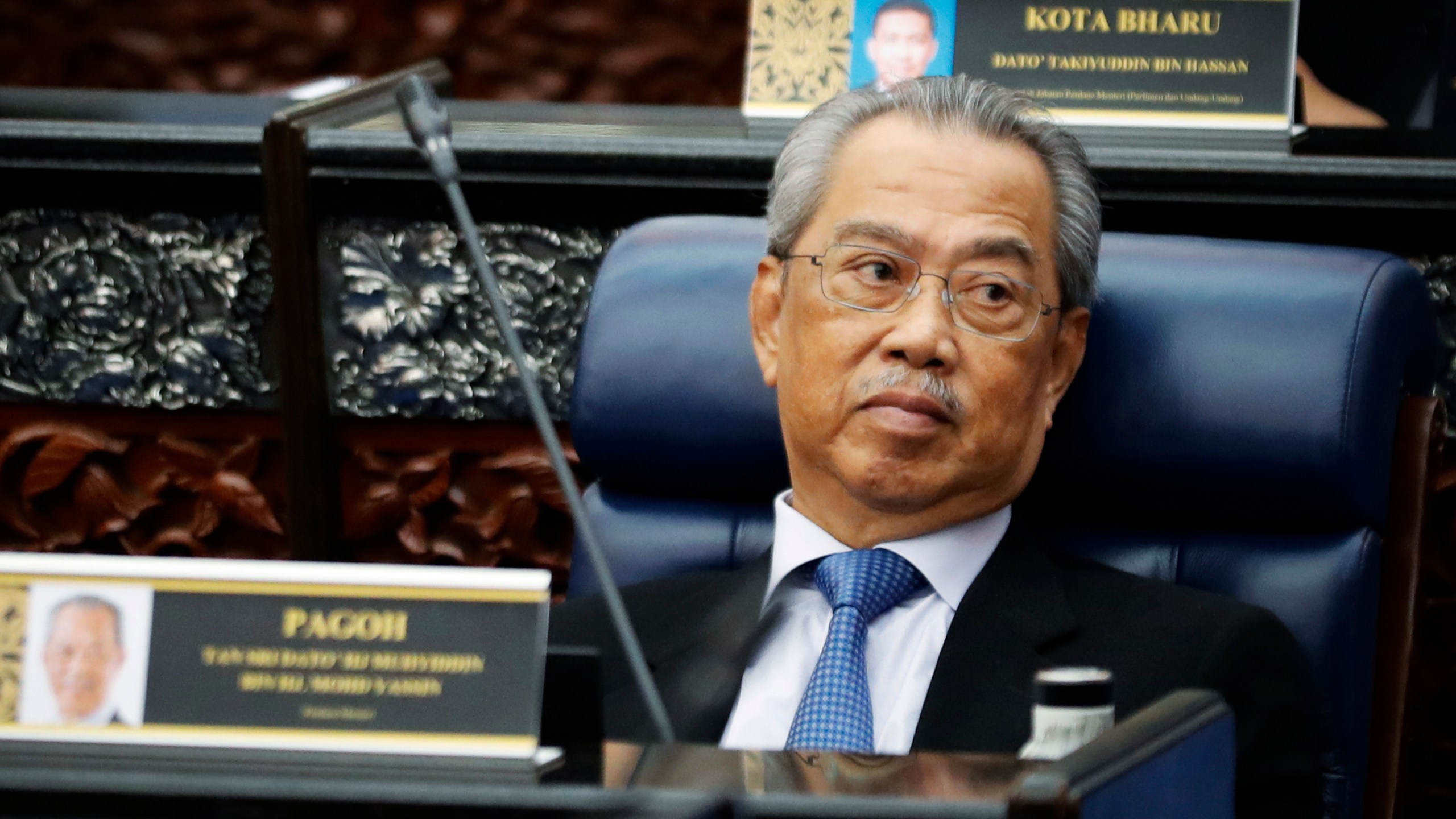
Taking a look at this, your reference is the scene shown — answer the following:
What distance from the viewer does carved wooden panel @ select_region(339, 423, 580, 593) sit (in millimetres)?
1986

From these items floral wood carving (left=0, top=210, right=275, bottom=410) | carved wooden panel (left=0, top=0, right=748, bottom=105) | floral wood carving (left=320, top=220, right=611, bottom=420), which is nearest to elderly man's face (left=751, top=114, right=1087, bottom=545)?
floral wood carving (left=320, top=220, right=611, bottom=420)

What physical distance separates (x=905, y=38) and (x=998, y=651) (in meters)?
0.81

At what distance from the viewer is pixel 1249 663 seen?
131cm

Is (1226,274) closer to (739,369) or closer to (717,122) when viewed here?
(739,369)

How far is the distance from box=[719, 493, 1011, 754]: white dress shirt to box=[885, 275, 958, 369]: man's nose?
16 centimetres

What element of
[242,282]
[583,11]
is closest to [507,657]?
[242,282]

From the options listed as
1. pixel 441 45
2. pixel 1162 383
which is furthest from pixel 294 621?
pixel 441 45

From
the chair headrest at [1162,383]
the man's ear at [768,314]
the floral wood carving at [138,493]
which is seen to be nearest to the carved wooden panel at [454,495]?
the floral wood carving at [138,493]

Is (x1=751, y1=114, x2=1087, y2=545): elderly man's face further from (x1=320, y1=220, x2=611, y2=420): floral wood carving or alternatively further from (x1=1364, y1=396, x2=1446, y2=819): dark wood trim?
(x1=320, y1=220, x2=611, y2=420): floral wood carving

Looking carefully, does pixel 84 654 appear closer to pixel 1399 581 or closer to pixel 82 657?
pixel 82 657

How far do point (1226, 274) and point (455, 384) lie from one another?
0.91m

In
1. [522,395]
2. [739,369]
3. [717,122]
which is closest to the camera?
[739,369]

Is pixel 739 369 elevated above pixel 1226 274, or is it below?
below

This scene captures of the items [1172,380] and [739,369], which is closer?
[1172,380]
